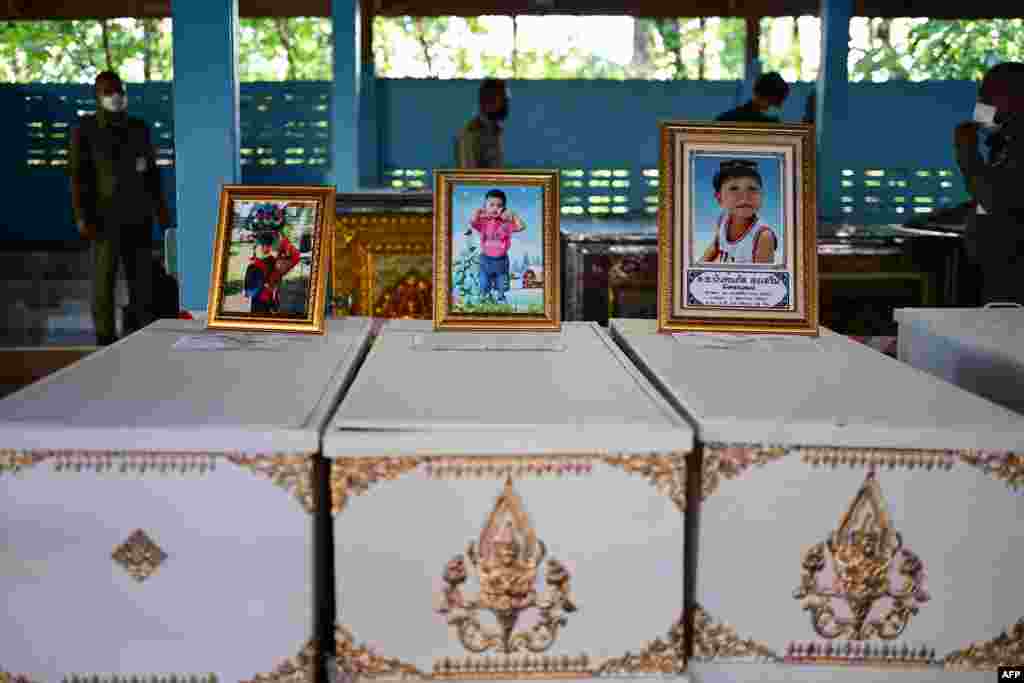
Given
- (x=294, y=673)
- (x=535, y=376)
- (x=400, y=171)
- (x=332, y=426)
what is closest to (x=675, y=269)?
(x=535, y=376)

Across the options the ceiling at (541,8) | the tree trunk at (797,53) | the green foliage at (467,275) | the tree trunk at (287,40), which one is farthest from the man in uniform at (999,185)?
the tree trunk at (287,40)

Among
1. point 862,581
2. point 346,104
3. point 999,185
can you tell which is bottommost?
point 862,581

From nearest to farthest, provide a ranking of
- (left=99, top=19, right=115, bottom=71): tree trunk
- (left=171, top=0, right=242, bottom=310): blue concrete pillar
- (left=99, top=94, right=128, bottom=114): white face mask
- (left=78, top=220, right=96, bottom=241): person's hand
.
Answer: (left=171, top=0, right=242, bottom=310): blue concrete pillar < (left=99, top=94, right=128, bottom=114): white face mask < (left=78, top=220, right=96, bottom=241): person's hand < (left=99, top=19, right=115, bottom=71): tree trunk

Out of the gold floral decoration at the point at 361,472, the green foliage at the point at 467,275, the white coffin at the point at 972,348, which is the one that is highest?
the green foliage at the point at 467,275

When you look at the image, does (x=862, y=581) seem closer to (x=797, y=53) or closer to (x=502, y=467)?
(x=502, y=467)

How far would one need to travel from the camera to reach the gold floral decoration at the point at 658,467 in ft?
4.65

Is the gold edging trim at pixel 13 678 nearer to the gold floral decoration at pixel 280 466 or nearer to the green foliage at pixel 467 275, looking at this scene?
the gold floral decoration at pixel 280 466

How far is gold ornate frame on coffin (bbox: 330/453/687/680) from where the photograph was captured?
141 centimetres

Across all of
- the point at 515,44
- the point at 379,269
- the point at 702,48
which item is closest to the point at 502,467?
the point at 379,269

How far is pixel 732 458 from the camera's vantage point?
1437 millimetres

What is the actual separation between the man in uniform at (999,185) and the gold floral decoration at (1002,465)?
2.67 m

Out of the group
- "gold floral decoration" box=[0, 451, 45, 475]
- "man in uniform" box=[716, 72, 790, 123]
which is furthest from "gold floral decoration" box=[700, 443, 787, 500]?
"man in uniform" box=[716, 72, 790, 123]

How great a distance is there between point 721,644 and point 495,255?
0.86 metres

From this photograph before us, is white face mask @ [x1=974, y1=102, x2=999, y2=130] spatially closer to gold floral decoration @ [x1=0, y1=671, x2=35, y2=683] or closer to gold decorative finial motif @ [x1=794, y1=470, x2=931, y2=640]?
gold decorative finial motif @ [x1=794, y1=470, x2=931, y2=640]
